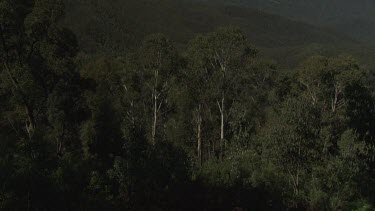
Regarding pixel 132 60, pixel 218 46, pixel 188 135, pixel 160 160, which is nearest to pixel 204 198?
pixel 160 160

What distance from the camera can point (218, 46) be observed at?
1436 inches

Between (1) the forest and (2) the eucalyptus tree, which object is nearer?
(1) the forest

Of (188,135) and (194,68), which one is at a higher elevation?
(194,68)

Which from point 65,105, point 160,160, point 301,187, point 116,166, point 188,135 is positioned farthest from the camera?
point 188,135

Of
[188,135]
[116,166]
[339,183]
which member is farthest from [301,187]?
[188,135]

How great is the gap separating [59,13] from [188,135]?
92.7 ft

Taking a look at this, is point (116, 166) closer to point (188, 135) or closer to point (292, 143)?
point (292, 143)

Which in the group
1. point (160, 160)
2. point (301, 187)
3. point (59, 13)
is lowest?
point (301, 187)

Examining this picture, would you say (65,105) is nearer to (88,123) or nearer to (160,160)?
(88,123)

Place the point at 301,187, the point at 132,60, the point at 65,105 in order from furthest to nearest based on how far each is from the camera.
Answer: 1. the point at 132,60
2. the point at 301,187
3. the point at 65,105

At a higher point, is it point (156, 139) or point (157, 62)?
point (157, 62)

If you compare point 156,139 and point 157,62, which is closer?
point 156,139

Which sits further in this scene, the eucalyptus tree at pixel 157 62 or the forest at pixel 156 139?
the eucalyptus tree at pixel 157 62

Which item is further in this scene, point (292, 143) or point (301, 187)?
point (301, 187)
